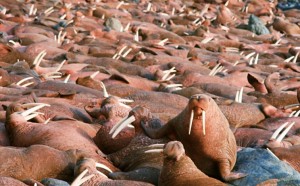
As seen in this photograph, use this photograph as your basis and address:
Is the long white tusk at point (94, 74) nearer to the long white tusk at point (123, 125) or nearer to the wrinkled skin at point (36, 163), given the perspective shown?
the long white tusk at point (123, 125)

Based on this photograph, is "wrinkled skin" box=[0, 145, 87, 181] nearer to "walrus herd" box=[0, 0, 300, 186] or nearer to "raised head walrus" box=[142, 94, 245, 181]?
"walrus herd" box=[0, 0, 300, 186]

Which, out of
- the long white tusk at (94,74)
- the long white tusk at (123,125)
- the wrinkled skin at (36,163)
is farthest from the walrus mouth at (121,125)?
the long white tusk at (94,74)

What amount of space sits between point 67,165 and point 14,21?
10730 mm

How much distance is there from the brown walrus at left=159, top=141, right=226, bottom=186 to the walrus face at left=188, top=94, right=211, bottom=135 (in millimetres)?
488

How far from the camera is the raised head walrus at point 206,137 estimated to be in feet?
19.0

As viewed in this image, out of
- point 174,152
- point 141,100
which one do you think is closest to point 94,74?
point 141,100

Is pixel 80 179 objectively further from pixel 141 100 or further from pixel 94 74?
pixel 94 74

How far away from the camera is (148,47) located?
13844 mm

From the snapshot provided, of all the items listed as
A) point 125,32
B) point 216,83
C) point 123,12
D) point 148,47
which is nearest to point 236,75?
point 216,83

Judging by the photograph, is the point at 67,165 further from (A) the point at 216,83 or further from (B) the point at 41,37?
(B) the point at 41,37

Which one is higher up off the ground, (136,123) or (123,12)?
(136,123)

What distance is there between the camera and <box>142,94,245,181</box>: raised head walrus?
5805mm

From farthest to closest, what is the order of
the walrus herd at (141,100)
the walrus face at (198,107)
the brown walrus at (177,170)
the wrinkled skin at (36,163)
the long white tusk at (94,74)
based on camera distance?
the long white tusk at (94,74) < the walrus face at (198,107) < the walrus herd at (141,100) < the wrinkled skin at (36,163) < the brown walrus at (177,170)

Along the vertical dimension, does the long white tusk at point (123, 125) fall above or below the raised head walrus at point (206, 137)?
below
